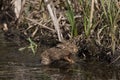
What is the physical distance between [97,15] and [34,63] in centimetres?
149

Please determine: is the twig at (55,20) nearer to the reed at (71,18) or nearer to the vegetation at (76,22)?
the vegetation at (76,22)

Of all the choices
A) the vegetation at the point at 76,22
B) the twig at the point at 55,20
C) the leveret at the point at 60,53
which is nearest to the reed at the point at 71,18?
the vegetation at the point at 76,22

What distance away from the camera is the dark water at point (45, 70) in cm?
647

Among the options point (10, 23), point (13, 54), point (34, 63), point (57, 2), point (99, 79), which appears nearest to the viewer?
point (99, 79)

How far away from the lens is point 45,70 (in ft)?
22.3

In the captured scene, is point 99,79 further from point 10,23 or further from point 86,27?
point 10,23

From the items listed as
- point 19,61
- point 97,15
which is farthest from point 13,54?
point 97,15

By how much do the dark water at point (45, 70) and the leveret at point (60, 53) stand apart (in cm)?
12

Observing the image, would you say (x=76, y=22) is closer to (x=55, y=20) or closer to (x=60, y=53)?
(x=55, y=20)

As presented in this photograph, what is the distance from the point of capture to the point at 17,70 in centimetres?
677

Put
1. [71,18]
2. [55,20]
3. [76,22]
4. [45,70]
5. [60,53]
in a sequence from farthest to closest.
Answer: [76,22] → [55,20] → [71,18] → [60,53] → [45,70]

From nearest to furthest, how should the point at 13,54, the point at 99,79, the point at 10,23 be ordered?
the point at 99,79
the point at 13,54
the point at 10,23

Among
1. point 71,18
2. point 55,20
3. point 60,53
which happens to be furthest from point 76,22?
point 60,53

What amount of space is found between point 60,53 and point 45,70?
0.42 metres
